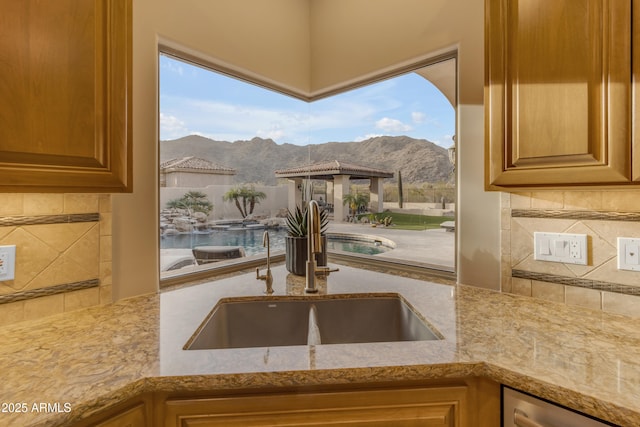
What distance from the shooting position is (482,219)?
143 centimetres

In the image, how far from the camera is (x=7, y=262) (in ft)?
3.35

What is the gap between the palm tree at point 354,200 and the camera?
194 centimetres

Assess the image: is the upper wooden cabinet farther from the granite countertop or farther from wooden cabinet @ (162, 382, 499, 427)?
wooden cabinet @ (162, 382, 499, 427)

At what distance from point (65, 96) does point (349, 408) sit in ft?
3.60

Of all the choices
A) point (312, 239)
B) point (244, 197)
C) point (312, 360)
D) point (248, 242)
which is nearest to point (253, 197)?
point (244, 197)

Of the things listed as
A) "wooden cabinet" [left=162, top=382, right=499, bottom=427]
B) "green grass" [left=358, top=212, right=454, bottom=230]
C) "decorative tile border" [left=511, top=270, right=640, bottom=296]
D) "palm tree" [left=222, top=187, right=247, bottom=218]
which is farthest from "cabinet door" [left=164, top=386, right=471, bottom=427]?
"palm tree" [left=222, top=187, right=247, bottom=218]

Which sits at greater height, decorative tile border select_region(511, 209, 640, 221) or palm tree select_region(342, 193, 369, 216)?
palm tree select_region(342, 193, 369, 216)

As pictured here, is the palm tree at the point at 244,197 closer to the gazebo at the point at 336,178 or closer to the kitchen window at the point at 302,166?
the kitchen window at the point at 302,166

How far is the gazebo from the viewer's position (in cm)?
189

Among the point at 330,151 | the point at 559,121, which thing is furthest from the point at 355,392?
the point at 330,151

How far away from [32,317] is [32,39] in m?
0.86

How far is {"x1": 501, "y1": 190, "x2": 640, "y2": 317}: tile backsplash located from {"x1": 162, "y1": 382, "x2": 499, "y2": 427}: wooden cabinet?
66 centimetres

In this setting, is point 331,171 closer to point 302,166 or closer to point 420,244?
point 302,166

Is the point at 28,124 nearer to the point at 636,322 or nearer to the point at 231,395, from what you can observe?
the point at 231,395
